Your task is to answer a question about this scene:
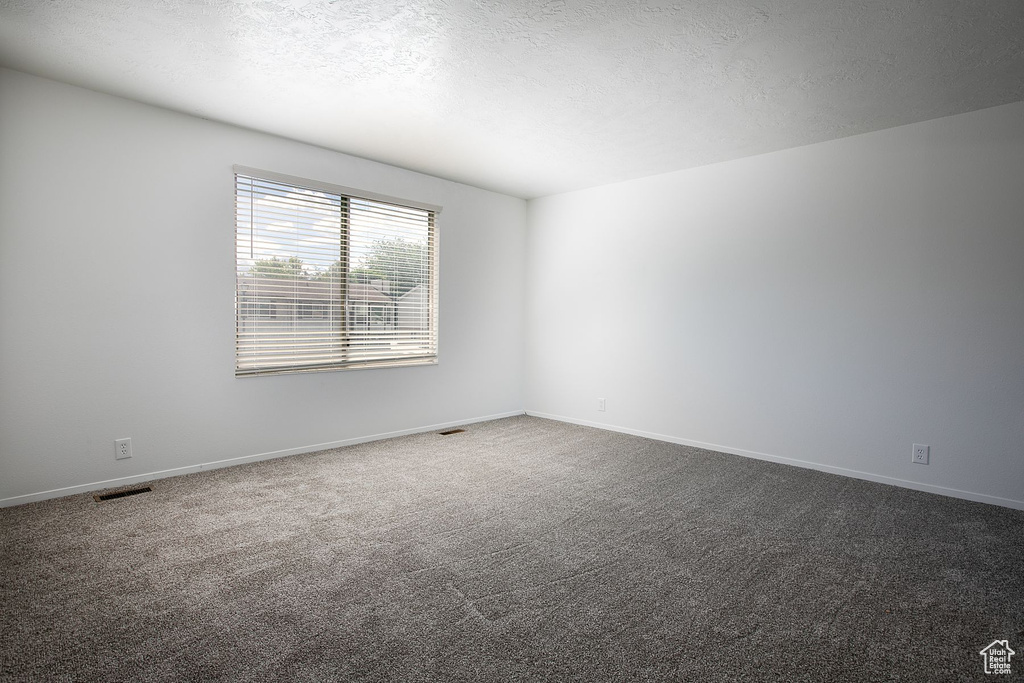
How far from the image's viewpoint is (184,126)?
11.5 feet

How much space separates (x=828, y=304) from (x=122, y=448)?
5.10 meters

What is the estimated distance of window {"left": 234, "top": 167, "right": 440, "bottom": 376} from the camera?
12.7ft

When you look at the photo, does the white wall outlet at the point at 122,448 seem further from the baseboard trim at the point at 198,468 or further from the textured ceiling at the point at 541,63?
the textured ceiling at the point at 541,63

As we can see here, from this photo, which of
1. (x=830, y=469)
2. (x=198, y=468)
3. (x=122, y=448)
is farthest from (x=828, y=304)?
(x=122, y=448)

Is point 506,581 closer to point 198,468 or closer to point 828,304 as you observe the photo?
point 198,468

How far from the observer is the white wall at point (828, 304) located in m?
3.25

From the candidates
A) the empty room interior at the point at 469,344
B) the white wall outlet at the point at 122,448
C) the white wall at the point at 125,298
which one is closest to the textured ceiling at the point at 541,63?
the empty room interior at the point at 469,344

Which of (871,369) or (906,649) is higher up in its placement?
(871,369)

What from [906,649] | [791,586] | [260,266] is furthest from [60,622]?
[906,649]

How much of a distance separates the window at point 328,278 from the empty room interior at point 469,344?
0.03 m

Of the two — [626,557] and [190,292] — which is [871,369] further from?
[190,292]

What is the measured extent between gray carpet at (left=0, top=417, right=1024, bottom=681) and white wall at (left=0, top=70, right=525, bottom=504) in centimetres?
40

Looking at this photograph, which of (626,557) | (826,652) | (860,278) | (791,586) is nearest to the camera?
(826,652)

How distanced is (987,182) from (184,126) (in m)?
5.33
